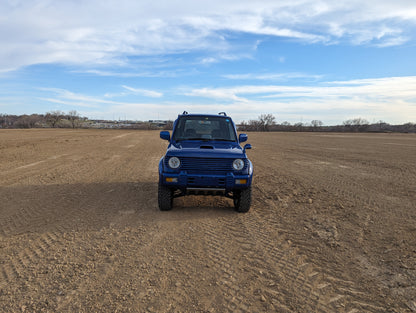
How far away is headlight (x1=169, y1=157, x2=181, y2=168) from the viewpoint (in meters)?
5.39

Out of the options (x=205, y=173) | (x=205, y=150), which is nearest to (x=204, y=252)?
(x=205, y=173)

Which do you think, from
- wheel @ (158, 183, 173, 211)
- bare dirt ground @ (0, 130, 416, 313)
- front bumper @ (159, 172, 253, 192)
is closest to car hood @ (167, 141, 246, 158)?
front bumper @ (159, 172, 253, 192)

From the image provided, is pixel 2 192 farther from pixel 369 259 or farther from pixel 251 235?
pixel 369 259

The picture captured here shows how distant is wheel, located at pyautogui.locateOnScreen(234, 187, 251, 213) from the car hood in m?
0.74

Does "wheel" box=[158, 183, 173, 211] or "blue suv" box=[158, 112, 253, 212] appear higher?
"blue suv" box=[158, 112, 253, 212]

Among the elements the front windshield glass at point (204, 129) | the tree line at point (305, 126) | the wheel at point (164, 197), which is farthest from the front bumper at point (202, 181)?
the tree line at point (305, 126)

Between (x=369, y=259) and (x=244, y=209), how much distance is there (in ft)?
7.81

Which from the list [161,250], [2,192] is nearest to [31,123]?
[2,192]

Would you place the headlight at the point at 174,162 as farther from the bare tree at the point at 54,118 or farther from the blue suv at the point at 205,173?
the bare tree at the point at 54,118

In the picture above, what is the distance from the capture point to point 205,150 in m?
5.54

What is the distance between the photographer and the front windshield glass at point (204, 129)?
6.57 m

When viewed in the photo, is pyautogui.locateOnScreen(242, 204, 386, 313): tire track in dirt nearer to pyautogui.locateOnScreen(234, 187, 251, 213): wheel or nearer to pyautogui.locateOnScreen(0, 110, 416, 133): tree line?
pyautogui.locateOnScreen(234, 187, 251, 213): wheel

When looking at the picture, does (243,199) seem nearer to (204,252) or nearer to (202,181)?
(202,181)

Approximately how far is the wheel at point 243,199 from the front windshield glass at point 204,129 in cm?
145
